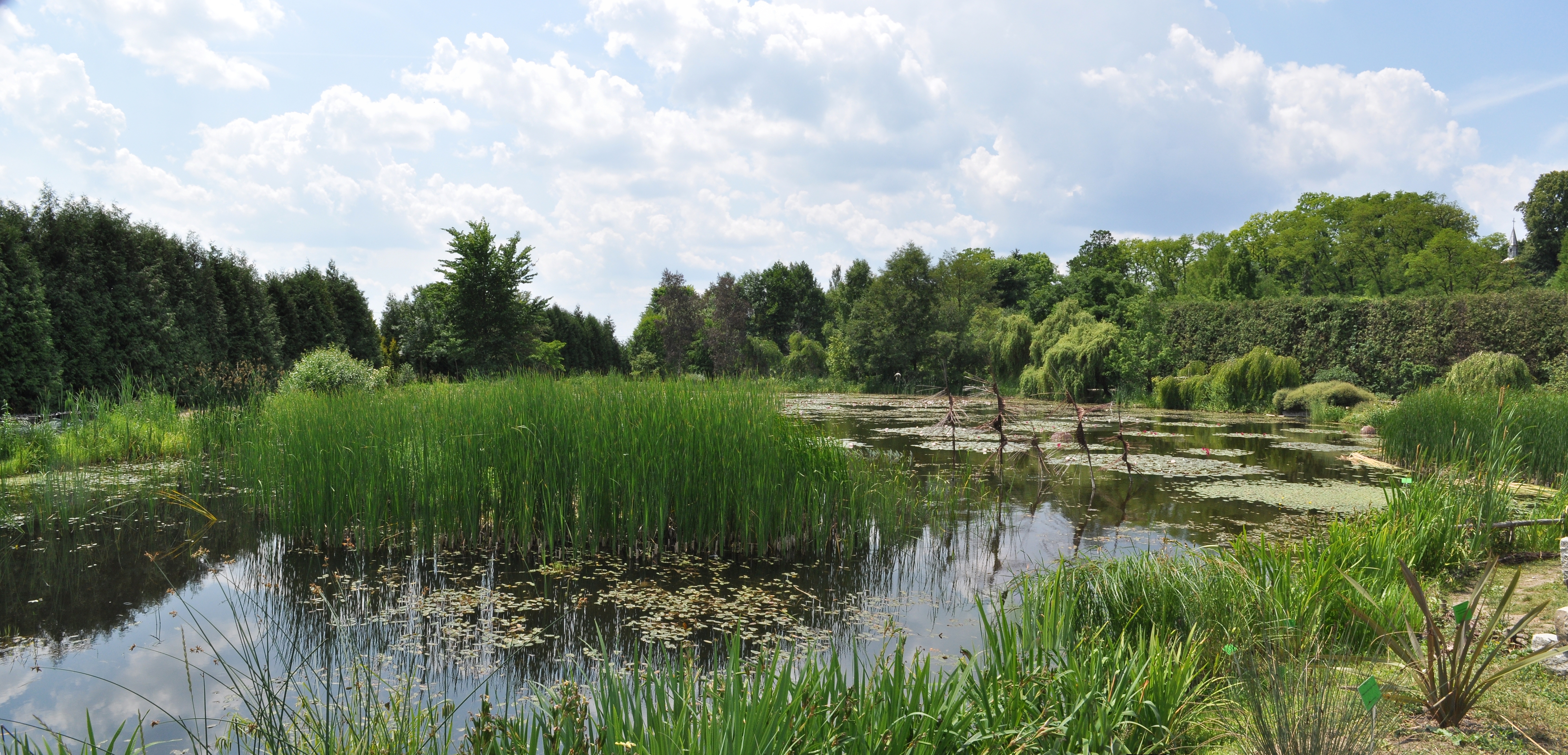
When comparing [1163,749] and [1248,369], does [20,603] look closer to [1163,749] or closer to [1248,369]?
[1163,749]

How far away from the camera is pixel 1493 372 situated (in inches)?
492

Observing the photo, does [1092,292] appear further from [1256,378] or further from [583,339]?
[583,339]

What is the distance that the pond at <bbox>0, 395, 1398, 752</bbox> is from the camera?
311 cm

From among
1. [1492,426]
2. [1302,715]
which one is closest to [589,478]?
[1302,715]

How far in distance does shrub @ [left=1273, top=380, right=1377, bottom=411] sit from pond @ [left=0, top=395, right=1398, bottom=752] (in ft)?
31.9

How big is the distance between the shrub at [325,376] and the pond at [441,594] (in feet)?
11.2

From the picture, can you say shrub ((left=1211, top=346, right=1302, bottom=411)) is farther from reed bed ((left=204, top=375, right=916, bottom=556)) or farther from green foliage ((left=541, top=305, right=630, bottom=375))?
green foliage ((left=541, top=305, right=630, bottom=375))

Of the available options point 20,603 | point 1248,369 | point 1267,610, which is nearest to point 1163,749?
point 1267,610

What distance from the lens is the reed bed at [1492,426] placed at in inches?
264

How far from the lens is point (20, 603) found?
3893mm

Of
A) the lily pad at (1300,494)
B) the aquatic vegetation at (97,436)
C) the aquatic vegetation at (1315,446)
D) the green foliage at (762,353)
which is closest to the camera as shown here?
the lily pad at (1300,494)

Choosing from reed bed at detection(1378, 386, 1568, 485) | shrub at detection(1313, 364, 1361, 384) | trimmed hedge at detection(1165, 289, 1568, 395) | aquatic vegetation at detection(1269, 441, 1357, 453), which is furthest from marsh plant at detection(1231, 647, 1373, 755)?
shrub at detection(1313, 364, 1361, 384)

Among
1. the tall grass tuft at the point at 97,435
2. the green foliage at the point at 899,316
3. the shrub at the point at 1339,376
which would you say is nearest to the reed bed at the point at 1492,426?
the shrub at the point at 1339,376

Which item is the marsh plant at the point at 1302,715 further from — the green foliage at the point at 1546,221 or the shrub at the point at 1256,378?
the green foliage at the point at 1546,221
